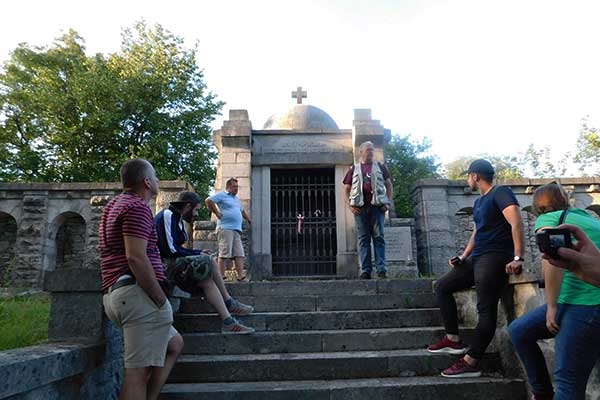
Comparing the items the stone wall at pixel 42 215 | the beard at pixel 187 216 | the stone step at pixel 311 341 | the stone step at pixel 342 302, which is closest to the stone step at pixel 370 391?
the stone step at pixel 311 341

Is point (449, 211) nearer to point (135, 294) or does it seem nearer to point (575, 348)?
point (575, 348)

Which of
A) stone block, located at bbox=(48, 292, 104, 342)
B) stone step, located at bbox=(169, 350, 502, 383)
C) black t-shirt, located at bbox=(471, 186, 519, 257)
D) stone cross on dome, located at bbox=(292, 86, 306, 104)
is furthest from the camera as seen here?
stone cross on dome, located at bbox=(292, 86, 306, 104)

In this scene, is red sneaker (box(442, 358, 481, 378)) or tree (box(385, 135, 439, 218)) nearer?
red sneaker (box(442, 358, 481, 378))

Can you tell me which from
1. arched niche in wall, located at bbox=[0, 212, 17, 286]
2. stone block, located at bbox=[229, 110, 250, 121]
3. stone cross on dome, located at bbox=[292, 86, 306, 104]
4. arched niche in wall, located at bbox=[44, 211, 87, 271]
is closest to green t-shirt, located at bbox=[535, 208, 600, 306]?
stone block, located at bbox=[229, 110, 250, 121]

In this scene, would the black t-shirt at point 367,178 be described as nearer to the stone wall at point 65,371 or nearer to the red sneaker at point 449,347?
the red sneaker at point 449,347

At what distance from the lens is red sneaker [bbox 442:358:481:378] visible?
3.55 m

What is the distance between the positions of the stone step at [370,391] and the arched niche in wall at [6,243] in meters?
10.4

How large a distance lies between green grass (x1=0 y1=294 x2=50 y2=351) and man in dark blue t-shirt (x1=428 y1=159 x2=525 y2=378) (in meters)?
3.58

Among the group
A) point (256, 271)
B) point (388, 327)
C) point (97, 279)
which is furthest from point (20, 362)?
point (256, 271)

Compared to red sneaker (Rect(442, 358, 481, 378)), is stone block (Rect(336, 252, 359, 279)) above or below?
above

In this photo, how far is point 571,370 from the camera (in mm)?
2381

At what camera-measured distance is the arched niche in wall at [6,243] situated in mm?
11250

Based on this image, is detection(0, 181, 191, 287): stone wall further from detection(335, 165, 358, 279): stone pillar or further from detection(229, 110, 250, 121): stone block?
detection(335, 165, 358, 279): stone pillar

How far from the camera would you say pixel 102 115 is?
18.3 meters
